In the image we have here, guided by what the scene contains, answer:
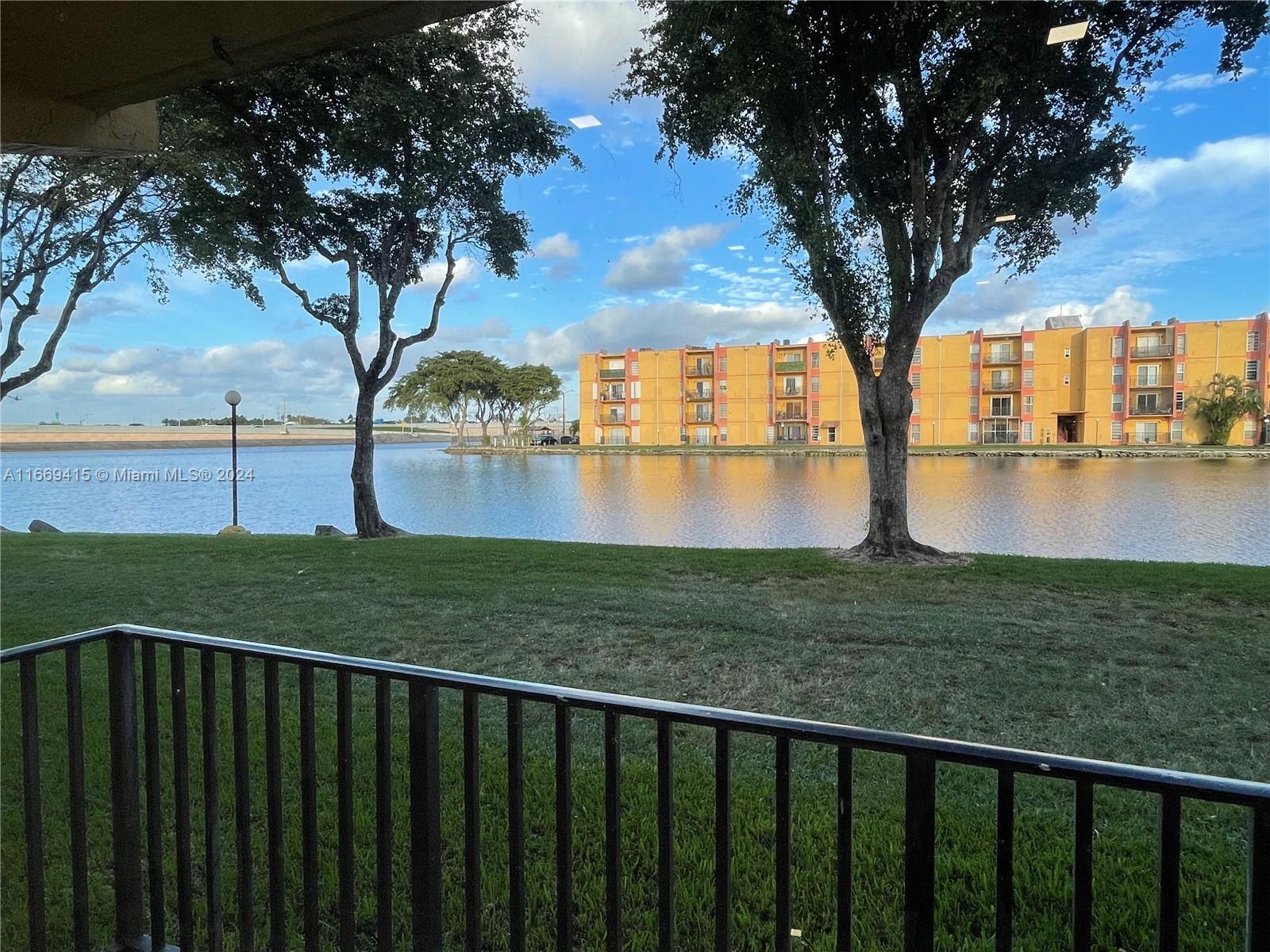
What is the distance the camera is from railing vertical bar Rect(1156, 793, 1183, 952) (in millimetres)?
809

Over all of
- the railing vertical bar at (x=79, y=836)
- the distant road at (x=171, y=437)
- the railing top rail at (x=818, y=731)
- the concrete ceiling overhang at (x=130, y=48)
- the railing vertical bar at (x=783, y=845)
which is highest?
the concrete ceiling overhang at (x=130, y=48)

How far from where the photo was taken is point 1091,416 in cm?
3491

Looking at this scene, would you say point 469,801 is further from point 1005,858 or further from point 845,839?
point 1005,858

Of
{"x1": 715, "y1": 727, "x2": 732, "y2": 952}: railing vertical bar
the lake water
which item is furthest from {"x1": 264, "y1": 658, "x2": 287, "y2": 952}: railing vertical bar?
the lake water

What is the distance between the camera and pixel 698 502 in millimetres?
16328

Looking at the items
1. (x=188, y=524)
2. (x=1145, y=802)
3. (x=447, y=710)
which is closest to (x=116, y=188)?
(x=188, y=524)

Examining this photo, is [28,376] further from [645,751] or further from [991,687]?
[991,687]

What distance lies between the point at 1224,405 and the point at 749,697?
3710cm

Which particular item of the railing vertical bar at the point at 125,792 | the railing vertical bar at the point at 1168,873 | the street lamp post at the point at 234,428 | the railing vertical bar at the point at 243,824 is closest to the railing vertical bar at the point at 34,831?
the railing vertical bar at the point at 125,792

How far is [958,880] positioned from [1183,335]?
39.6 m

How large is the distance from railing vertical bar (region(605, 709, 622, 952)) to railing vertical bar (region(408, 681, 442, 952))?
0.99 ft

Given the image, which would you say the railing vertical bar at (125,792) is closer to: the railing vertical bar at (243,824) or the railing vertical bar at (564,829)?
the railing vertical bar at (243,824)

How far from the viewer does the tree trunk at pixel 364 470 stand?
33.6ft

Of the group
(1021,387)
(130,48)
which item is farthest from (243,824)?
(1021,387)
